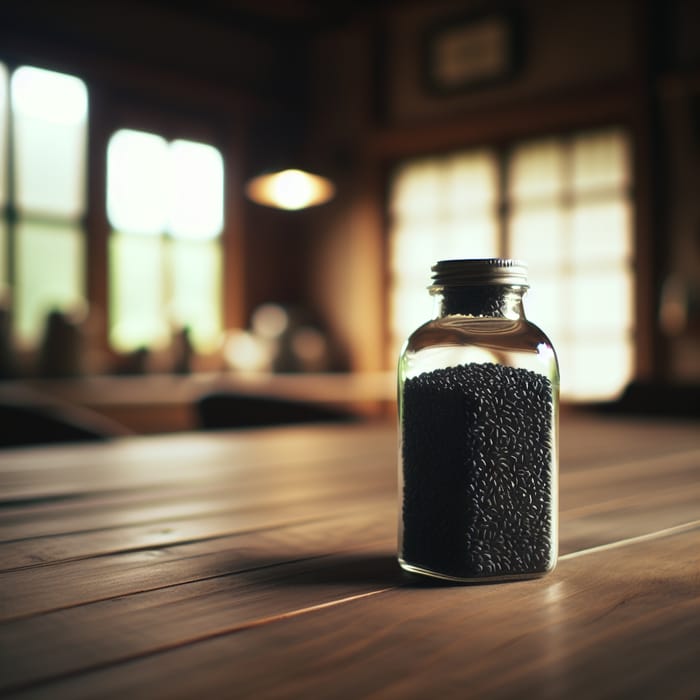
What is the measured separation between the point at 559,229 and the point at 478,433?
4.27 metres

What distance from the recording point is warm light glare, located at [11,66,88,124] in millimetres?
4180

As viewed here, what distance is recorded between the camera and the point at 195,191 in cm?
502

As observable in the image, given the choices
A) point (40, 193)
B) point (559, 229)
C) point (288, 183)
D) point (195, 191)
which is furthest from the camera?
point (195, 191)

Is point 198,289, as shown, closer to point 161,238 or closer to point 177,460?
point 161,238

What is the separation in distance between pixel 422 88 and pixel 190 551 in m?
4.69

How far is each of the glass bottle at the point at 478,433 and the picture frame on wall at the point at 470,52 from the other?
435 centimetres

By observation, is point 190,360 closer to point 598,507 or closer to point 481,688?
point 598,507

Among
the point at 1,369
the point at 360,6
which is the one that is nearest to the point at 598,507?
the point at 1,369

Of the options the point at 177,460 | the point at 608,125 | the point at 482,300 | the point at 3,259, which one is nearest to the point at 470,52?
the point at 608,125

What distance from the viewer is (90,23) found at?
178 inches

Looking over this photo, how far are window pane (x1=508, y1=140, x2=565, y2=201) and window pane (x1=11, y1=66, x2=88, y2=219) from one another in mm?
2358

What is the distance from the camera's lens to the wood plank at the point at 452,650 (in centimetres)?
32

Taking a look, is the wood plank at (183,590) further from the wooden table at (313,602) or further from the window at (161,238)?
the window at (161,238)

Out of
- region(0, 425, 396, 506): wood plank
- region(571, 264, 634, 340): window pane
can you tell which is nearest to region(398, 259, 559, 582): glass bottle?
region(0, 425, 396, 506): wood plank
